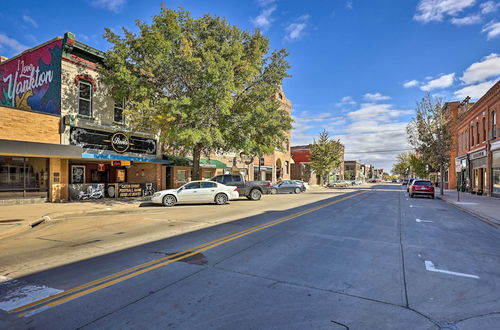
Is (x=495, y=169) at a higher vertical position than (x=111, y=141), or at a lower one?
lower

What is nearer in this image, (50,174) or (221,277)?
(221,277)

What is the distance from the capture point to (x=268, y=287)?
4.58m

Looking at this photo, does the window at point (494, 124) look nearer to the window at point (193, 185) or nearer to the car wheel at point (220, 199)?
the car wheel at point (220, 199)

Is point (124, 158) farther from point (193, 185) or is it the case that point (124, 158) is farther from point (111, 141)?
point (193, 185)

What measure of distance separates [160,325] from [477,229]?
11399 mm

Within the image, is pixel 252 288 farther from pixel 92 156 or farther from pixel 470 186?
pixel 470 186

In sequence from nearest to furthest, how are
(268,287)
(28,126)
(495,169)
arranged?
(268,287) < (28,126) < (495,169)

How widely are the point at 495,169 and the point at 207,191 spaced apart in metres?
23.6

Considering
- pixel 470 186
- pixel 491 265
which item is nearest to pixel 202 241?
pixel 491 265

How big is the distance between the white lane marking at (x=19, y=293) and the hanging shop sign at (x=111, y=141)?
14703mm

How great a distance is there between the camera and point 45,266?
18.5 ft

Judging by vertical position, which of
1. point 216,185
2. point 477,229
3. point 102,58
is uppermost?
point 102,58

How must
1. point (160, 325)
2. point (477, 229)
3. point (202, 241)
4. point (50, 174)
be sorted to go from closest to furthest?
1. point (160, 325)
2. point (202, 241)
3. point (477, 229)
4. point (50, 174)

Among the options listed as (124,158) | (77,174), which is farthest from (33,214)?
(77,174)
